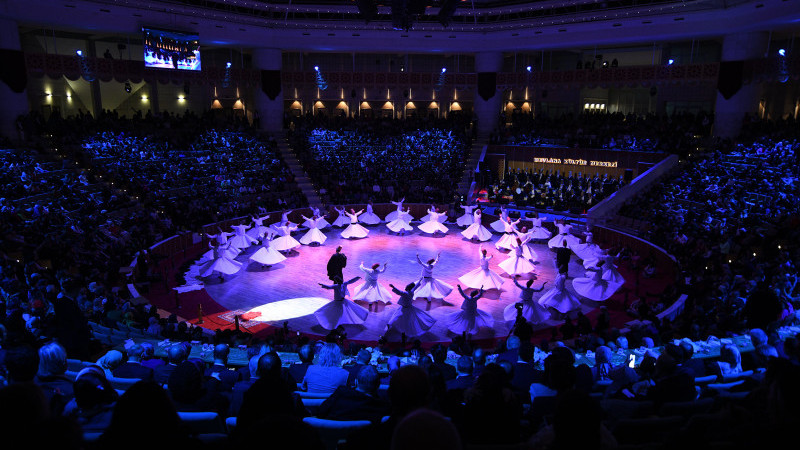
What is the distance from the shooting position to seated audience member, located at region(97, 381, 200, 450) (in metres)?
2.35

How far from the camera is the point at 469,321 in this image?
1238cm

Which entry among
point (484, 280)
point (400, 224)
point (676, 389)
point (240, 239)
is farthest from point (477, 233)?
point (676, 389)

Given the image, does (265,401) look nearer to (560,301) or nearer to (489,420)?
(489,420)

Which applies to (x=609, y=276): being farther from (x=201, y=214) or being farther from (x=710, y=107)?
(x=710, y=107)

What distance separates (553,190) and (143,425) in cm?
2764

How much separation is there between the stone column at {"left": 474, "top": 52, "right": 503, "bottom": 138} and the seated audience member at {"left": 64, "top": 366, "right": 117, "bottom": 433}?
34409 mm

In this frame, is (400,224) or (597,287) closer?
(597,287)

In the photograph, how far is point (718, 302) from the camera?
10898 mm

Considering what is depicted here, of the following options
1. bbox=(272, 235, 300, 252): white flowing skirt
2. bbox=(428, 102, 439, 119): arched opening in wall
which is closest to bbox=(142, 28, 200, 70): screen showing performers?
bbox=(272, 235, 300, 252): white flowing skirt

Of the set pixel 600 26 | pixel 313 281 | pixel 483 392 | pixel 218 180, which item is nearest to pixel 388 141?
pixel 218 180

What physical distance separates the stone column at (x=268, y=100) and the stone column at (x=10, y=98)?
12.9 metres

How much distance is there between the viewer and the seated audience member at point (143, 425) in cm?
235

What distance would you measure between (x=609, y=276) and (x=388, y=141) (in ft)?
68.2

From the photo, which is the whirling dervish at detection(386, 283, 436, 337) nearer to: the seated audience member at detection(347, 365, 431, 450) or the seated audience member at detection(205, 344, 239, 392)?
the seated audience member at detection(205, 344, 239, 392)
